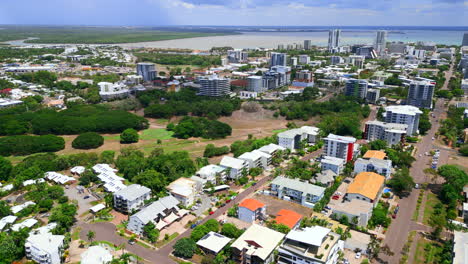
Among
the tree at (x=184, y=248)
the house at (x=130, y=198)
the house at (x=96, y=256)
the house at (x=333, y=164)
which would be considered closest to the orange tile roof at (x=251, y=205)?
the tree at (x=184, y=248)

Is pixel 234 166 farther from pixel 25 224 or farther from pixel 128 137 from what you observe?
pixel 128 137

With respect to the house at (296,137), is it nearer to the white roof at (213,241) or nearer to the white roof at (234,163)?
the white roof at (234,163)

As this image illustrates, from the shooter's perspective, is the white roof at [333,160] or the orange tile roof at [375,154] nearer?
the white roof at [333,160]

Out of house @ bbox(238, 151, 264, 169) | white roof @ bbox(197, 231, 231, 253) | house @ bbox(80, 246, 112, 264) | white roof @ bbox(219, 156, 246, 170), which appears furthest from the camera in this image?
house @ bbox(238, 151, 264, 169)

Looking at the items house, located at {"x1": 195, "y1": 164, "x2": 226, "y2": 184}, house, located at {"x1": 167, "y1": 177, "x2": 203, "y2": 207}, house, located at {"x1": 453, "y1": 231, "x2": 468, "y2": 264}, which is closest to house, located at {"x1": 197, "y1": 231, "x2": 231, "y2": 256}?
house, located at {"x1": 167, "y1": 177, "x2": 203, "y2": 207}

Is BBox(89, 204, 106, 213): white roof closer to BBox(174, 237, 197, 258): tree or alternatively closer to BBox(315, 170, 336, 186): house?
BBox(174, 237, 197, 258): tree

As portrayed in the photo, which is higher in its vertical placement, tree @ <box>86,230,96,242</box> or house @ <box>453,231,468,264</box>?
house @ <box>453,231,468,264</box>
